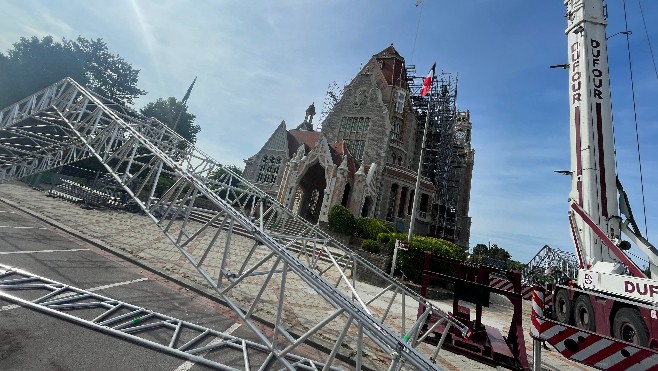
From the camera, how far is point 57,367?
4051 millimetres

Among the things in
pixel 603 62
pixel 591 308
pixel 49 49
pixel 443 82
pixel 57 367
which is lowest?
pixel 57 367

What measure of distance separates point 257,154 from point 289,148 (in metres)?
4.78

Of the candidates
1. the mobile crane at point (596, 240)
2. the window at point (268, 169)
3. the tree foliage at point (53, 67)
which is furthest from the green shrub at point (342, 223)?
the tree foliage at point (53, 67)

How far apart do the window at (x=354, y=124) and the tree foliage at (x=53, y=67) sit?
3724cm

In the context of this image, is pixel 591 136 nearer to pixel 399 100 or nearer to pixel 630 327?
pixel 630 327

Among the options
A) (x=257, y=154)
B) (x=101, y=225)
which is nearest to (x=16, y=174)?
(x=101, y=225)

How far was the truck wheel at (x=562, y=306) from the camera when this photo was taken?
7362mm

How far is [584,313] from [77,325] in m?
11.1

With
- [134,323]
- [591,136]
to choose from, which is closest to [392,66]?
[591,136]

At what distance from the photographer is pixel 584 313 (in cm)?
708

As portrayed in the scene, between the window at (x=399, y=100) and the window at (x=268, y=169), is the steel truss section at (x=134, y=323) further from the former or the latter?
the window at (x=399, y=100)

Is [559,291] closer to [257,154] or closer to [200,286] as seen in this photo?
[200,286]

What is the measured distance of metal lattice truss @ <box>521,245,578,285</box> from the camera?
2232cm

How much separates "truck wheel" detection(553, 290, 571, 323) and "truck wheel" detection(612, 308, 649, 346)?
1.07m
